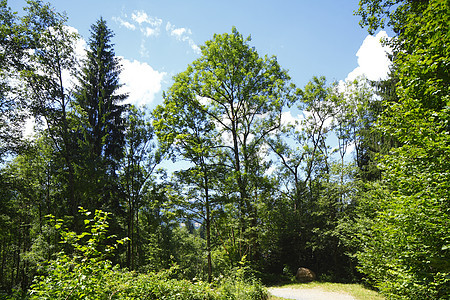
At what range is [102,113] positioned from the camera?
16.2 meters

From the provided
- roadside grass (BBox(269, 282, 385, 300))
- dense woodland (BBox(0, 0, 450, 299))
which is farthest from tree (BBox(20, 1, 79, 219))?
roadside grass (BBox(269, 282, 385, 300))

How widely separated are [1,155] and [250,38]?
1521 cm

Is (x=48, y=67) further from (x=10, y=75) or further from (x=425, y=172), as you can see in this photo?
(x=425, y=172)

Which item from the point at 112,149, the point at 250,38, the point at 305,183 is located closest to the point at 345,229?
the point at 305,183

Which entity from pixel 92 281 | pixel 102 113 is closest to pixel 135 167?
pixel 102 113

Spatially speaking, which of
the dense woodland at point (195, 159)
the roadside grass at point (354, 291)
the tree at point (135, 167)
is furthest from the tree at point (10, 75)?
the roadside grass at point (354, 291)

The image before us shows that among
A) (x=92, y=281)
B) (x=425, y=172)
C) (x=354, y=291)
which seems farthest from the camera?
(x=354, y=291)

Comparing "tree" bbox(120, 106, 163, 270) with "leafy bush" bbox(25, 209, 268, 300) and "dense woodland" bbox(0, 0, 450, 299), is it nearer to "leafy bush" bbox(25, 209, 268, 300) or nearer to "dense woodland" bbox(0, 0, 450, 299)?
"dense woodland" bbox(0, 0, 450, 299)

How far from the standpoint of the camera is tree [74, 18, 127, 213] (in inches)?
560

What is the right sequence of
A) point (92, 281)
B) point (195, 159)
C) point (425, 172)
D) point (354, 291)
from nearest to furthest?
point (92, 281)
point (425, 172)
point (354, 291)
point (195, 159)

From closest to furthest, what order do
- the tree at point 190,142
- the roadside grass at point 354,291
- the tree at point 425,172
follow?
the tree at point 425,172 < the roadside grass at point 354,291 < the tree at point 190,142

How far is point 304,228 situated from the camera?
15.8 metres

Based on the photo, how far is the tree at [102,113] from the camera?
46.7 feet

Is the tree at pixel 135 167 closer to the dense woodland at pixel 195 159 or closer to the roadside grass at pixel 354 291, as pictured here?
the dense woodland at pixel 195 159
